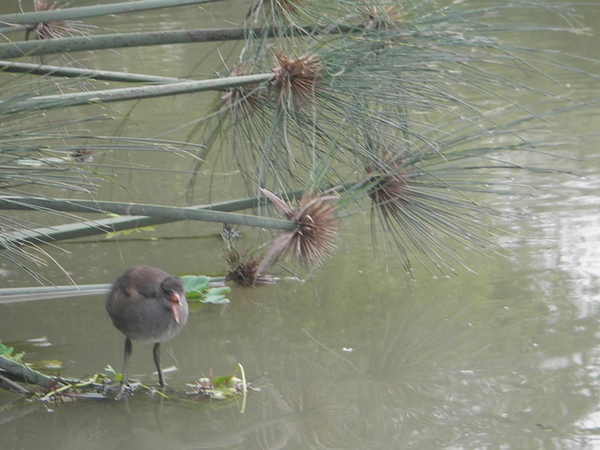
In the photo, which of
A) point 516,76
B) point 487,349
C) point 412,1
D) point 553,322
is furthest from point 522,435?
point 516,76

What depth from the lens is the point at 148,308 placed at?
251 cm

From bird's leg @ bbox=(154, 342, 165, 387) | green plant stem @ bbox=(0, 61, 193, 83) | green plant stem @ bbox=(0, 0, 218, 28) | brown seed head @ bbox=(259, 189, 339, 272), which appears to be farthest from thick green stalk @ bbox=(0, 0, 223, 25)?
bird's leg @ bbox=(154, 342, 165, 387)

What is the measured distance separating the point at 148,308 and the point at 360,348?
0.71 metres

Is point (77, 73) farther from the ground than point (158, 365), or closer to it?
farther from the ground

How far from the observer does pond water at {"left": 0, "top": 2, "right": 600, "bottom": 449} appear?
93.9 inches

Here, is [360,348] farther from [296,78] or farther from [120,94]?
[120,94]

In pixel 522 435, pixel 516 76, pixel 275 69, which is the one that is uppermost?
pixel 275 69

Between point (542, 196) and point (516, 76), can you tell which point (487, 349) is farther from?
point (516, 76)

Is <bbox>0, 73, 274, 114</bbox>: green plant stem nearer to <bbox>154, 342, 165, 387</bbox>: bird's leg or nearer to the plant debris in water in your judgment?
<bbox>154, 342, 165, 387</bbox>: bird's leg

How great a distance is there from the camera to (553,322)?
9.66 feet

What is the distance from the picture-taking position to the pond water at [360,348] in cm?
238

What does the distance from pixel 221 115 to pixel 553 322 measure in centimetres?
127

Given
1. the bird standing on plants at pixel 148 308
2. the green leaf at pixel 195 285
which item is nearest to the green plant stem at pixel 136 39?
the bird standing on plants at pixel 148 308

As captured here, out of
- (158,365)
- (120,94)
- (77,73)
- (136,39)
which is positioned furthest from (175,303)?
(136,39)
